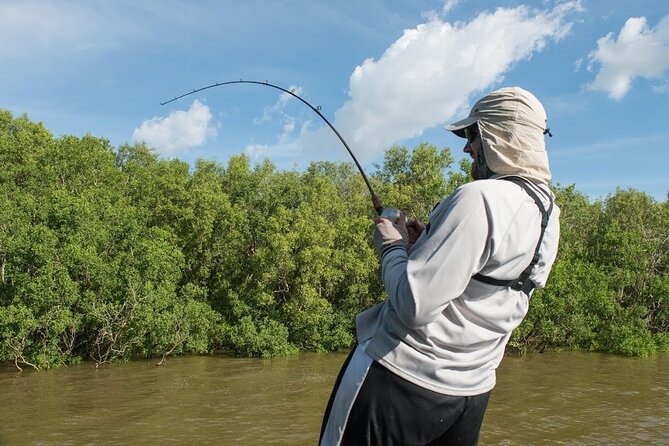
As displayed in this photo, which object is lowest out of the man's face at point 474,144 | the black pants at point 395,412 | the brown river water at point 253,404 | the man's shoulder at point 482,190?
the brown river water at point 253,404

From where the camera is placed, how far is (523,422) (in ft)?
45.3

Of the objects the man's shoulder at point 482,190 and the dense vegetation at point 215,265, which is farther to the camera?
the dense vegetation at point 215,265

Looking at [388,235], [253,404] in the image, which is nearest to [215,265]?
[253,404]

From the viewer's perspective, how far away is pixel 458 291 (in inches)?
68.7

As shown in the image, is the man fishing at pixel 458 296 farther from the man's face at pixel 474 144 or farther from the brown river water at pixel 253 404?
the brown river water at pixel 253 404

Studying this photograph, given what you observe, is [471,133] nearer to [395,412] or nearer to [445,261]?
[445,261]

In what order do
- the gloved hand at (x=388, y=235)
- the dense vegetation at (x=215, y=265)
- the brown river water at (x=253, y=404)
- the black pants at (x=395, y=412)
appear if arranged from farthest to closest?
1. the dense vegetation at (x=215, y=265)
2. the brown river water at (x=253, y=404)
3. the gloved hand at (x=388, y=235)
4. the black pants at (x=395, y=412)

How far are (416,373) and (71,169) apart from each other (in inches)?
1018

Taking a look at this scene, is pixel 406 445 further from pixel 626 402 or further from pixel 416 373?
pixel 626 402

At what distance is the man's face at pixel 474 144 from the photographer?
2.14 metres

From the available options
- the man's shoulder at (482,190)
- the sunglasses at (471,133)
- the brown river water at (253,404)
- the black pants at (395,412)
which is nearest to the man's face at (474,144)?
the sunglasses at (471,133)

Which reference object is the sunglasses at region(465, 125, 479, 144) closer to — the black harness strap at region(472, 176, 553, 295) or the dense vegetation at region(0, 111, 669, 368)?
the black harness strap at region(472, 176, 553, 295)

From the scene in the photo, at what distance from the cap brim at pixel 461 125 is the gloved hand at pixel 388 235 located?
415 millimetres

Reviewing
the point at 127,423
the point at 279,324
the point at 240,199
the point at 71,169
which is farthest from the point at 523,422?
the point at 71,169
